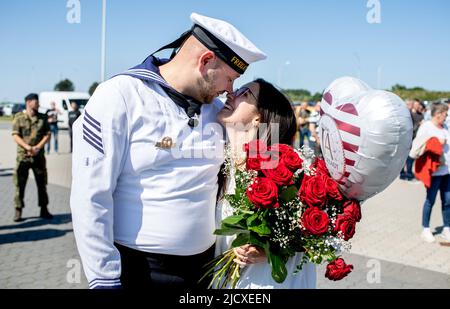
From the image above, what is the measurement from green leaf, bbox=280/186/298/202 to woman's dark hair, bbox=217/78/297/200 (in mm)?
317

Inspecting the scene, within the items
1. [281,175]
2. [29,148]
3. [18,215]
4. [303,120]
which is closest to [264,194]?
[281,175]

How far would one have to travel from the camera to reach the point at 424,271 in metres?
5.24

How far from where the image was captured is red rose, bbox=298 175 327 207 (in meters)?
2.09

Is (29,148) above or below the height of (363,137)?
below

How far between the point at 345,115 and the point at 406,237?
16.9 ft

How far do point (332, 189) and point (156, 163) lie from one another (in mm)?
800

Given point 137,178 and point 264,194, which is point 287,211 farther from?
point 137,178

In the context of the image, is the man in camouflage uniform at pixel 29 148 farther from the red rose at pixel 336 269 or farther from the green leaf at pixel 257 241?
the red rose at pixel 336 269

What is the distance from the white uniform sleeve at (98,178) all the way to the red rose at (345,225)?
1.00m

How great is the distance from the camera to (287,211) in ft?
7.26

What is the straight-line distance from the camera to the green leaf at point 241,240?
2215 millimetres

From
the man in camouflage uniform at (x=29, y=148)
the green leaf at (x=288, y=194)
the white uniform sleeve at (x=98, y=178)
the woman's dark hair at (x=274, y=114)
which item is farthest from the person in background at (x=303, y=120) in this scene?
the white uniform sleeve at (x=98, y=178)

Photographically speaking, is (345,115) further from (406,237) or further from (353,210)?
(406,237)

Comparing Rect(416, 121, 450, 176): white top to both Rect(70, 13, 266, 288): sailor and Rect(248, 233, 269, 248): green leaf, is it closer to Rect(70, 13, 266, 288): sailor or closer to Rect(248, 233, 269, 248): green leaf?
Rect(70, 13, 266, 288): sailor
